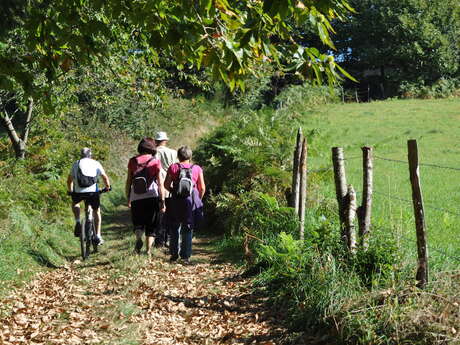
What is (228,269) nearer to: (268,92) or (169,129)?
(169,129)

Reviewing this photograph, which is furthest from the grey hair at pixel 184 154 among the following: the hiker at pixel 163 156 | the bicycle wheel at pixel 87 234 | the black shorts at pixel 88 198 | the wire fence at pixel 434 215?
the wire fence at pixel 434 215

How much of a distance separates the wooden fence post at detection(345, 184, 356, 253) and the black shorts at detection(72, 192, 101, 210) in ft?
16.1

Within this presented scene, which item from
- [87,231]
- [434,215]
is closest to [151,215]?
[87,231]

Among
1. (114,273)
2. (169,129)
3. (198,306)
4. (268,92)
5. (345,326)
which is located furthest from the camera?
(268,92)

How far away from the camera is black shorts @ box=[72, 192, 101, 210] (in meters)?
9.50

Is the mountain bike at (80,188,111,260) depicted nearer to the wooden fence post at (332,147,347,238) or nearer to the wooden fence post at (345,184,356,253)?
the wooden fence post at (332,147,347,238)

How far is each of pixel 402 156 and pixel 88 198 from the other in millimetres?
13009

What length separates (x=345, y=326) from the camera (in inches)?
197

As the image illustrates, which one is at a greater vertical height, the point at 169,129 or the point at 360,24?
the point at 360,24

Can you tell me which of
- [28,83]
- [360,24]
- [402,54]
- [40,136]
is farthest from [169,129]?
[360,24]

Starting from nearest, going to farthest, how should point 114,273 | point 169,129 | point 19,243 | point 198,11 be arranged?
point 198,11 → point 114,273 → point 19,243 → point 169,129

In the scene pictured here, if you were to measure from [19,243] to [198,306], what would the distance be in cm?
392

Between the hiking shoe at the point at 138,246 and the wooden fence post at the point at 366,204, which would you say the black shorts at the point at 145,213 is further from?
the wooden fence post at the point at 366,204

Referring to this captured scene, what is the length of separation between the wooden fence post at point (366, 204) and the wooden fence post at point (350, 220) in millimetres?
90
